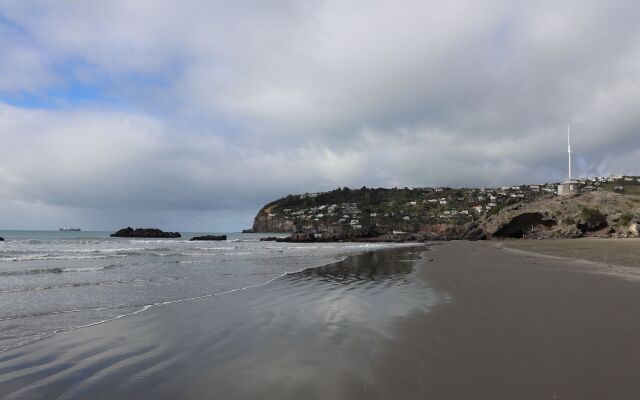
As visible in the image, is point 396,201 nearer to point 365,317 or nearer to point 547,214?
point 547,214

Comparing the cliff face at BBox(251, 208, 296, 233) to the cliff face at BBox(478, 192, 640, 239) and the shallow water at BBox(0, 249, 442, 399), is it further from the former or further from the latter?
the shallow water at BBox(0, 249, 442, 399)

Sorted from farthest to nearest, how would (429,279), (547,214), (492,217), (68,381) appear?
1. (492,217)
2. (547,214)
3. (429,279)
4. (68,381)

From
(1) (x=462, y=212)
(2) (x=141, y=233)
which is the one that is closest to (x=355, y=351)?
(2) (x=141, y=233)

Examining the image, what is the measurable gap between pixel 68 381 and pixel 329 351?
3.35 m

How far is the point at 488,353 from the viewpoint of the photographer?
17.7ft

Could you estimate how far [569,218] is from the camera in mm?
68688

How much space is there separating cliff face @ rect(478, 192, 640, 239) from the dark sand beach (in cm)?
6672

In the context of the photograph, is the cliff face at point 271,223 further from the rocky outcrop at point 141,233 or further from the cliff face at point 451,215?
the rocky outcrop at point 141,233

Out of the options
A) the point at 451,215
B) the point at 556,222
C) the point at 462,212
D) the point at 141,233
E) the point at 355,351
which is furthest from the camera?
the point at 462,212

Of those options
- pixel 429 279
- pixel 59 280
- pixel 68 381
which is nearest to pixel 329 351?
pixel 68 381

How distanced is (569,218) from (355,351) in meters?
76.2

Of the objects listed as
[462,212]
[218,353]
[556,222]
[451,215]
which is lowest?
[218,353]

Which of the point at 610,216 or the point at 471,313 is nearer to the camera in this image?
the point at 471,313

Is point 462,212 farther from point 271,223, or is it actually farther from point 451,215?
point 271,223
